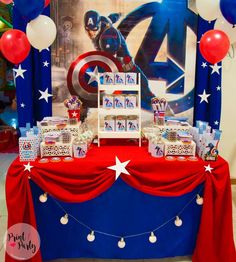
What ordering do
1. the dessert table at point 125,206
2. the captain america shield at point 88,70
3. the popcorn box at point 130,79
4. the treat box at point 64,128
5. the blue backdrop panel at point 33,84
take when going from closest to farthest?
the dessert table at point 125,206, the treat box at point 64,128, the popcorn box at point 130,79, the blue backdrop panel at point 33,84, the captain america shield at point 88,70

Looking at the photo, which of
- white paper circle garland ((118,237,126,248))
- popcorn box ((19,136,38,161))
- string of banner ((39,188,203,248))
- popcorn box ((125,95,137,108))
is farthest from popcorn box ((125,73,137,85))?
white paper circle garland ((118,237,126,248))

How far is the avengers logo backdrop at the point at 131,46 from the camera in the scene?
2752mm

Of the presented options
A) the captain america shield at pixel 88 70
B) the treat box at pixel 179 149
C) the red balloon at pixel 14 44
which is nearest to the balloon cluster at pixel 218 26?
the treat box at pixel 179 149

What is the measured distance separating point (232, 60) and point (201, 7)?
→ 48.5 inches

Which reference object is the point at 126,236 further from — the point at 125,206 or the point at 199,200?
the point at 199,200

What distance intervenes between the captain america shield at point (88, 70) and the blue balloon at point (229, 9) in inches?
43.8

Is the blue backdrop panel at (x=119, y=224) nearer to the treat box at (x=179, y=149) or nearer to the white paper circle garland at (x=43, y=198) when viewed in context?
the white paper circle garland at (x=43, y=198)

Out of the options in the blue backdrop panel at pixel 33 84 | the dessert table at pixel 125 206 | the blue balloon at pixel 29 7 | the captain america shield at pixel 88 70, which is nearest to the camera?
the blue balloon at pixel 29 7

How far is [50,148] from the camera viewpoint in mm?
2168

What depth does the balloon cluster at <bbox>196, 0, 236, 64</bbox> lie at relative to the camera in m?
1.93

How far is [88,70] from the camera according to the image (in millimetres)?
2828

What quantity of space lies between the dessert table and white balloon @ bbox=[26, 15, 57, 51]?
874 mm

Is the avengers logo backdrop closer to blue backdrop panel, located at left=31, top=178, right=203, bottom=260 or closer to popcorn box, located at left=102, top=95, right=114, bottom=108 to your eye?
popcorn box, located at left=102, top=95, right=114, bottom=108

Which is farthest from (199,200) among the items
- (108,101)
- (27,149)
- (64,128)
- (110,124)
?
(27,149)
